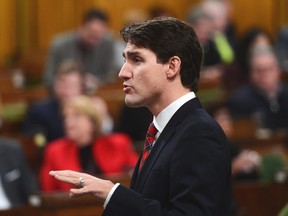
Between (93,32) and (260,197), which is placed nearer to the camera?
(260,197)

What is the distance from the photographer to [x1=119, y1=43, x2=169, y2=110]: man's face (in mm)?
2174

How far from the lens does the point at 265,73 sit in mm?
6781

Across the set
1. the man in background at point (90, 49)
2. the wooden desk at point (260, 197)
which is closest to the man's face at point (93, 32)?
the man in background at point (90, 49)

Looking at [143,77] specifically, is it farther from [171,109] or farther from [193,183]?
[193,183]

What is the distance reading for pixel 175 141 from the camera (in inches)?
85.2

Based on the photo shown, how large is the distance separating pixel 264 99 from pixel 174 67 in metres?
4.66

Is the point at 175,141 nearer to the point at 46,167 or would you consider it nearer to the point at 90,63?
the point at 46,167

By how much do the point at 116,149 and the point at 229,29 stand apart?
4.37 m

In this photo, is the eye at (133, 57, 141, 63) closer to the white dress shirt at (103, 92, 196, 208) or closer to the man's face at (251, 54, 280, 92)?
the white dress shirt at (103, 92, 196, 208)

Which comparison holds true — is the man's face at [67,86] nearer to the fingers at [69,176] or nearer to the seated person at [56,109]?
the seated person at [56,109]

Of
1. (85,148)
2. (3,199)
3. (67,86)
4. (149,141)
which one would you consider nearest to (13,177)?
(3,199)

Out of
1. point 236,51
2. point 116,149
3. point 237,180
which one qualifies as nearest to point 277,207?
point 237,180

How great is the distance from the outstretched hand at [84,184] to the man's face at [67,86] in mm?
4105

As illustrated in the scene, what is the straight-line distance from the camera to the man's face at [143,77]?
7.13ft
